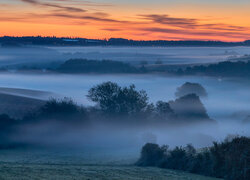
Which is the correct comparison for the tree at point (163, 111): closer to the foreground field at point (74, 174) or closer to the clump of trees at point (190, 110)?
the clump of trees at point (190, 110)

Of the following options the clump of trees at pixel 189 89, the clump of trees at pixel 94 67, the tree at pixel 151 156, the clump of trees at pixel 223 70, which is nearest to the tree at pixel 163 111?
the tree at pixel 151 156

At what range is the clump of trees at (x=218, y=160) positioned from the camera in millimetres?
23062

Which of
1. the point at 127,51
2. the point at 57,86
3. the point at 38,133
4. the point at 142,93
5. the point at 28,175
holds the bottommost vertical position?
the point at 28,175

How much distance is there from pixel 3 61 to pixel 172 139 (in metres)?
122

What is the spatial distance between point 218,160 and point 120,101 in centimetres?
3772

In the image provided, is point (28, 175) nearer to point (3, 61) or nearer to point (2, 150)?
point (2, 150)

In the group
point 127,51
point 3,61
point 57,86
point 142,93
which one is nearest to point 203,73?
point 127,51

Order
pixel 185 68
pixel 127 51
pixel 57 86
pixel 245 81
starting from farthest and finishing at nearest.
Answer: pixel 127 51, pixel 185 68, pixel 245 81, pixel 57 86

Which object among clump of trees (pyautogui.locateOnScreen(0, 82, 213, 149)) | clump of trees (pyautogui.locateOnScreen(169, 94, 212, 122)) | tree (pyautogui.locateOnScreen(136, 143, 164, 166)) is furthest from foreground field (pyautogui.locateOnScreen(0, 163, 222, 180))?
clump of trees (pyautogui.locateOnScreen(169, 94, 212, 122))

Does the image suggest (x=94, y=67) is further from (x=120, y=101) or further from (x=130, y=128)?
(x=130, y=128)

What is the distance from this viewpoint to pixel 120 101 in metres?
62.0

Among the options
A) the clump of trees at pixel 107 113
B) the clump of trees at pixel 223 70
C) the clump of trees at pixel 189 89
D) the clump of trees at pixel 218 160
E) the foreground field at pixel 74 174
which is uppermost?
the clump of trees at pixel 223 70

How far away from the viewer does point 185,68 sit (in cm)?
17600

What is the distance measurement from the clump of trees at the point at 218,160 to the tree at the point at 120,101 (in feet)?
104
